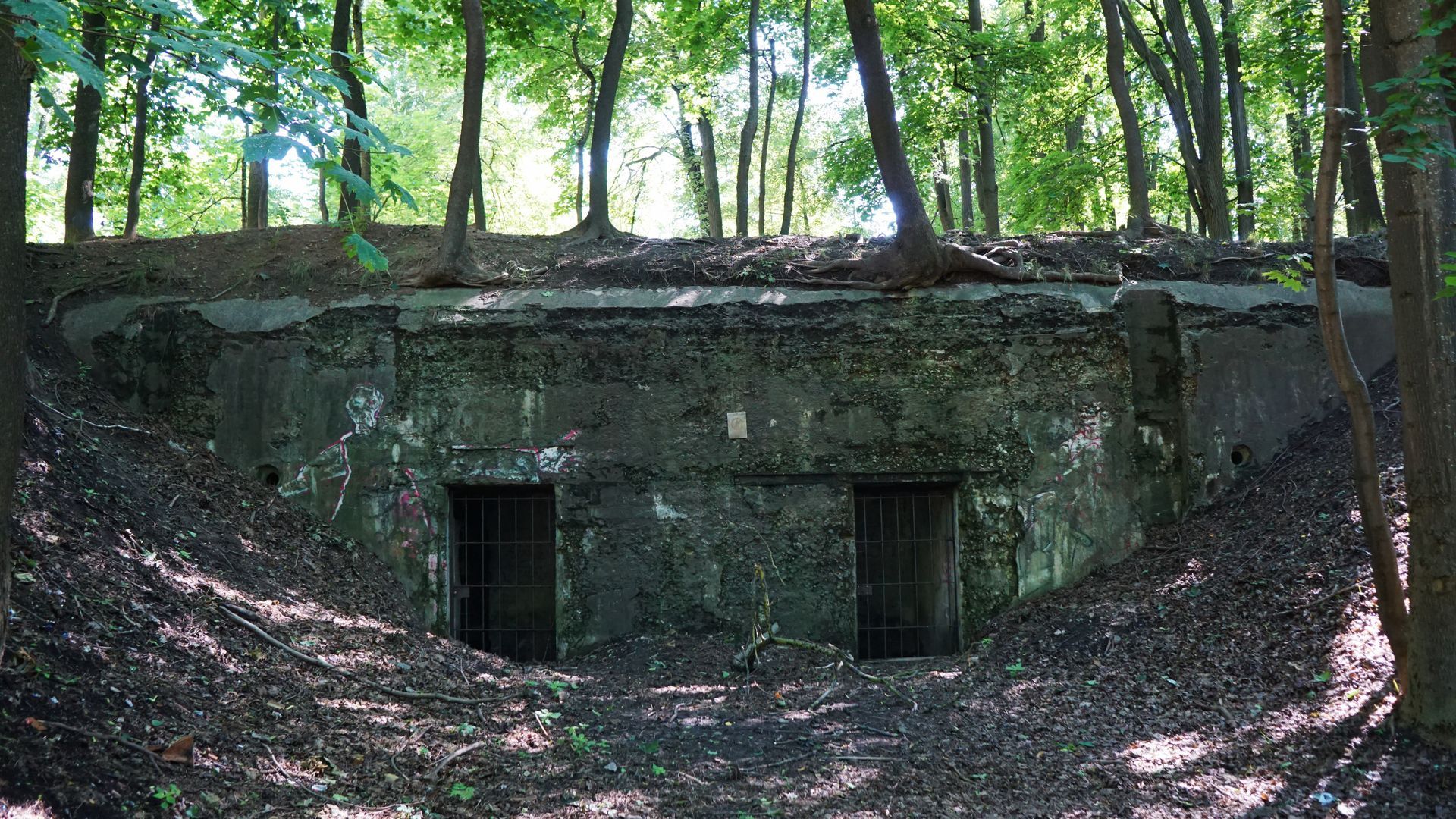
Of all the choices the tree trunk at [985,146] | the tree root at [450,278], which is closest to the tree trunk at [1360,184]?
the tree trunk at [985,146]

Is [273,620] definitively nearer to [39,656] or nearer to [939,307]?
[39,656]

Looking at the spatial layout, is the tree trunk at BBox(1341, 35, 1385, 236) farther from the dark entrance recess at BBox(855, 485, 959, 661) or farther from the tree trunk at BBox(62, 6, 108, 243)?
the tree trunk at BBox(62, 6, 108, 243)

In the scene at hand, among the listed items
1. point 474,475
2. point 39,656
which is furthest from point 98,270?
point 39,656

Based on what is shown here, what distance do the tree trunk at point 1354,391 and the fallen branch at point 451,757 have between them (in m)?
4.78

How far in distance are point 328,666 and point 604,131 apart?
6740 millimetres

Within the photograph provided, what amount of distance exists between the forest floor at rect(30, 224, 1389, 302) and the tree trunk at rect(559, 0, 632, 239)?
0.36 metres

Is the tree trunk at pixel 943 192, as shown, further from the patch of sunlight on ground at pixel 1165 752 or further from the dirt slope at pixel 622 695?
the patch of sunlight on ground at pixel 1165 752

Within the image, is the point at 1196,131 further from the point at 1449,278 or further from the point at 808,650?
the point at 1449,278

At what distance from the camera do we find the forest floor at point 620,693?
428cm

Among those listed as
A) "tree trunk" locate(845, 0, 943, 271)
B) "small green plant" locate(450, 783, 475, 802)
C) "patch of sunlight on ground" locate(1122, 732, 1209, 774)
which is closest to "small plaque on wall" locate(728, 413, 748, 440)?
"tree trunk" locate(845, 0, 943, 271)

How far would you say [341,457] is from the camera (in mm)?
8398

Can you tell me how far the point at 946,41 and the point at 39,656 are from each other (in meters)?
13.8

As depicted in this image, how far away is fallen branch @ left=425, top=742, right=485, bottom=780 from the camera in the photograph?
182 inches

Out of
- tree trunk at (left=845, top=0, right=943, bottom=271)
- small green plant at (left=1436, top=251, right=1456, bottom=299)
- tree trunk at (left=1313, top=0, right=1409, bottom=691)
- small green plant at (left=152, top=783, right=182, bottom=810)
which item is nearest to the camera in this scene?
small green plant at (left=152, top=783, right=182, bottom=810)
